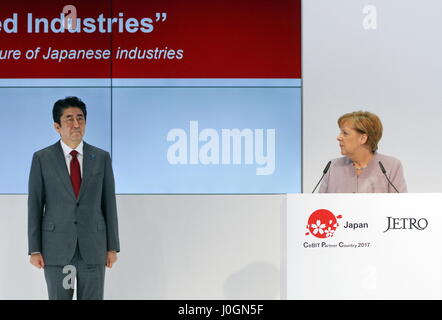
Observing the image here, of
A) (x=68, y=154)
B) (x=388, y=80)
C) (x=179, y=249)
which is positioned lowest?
(x=179, y=249)

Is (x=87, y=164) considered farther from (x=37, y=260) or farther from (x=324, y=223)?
(x=324, y=223)

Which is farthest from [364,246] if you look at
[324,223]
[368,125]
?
[368,125]

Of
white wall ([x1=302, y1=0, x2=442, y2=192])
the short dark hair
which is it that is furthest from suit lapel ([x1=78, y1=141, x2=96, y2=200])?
white wall ([x1=302, y1=0, x2=442, y2=192])

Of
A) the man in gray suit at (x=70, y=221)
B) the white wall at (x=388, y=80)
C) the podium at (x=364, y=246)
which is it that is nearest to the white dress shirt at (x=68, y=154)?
the man in gray suit at (x=70, y=221)

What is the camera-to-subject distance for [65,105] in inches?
162

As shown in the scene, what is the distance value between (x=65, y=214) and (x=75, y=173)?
12.0 inches

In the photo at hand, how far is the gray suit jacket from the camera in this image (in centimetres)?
377

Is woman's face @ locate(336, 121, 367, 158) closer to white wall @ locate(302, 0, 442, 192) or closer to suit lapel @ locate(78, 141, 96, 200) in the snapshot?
white wall @ locate(302, 0, 442, 192)

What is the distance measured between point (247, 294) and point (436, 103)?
2099 mm

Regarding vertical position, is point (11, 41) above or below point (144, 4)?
below

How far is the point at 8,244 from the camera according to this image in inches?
173

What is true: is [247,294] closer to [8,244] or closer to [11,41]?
[8,244]

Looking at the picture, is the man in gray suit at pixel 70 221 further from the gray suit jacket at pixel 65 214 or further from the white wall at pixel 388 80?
the white wall at pixel 388 80
